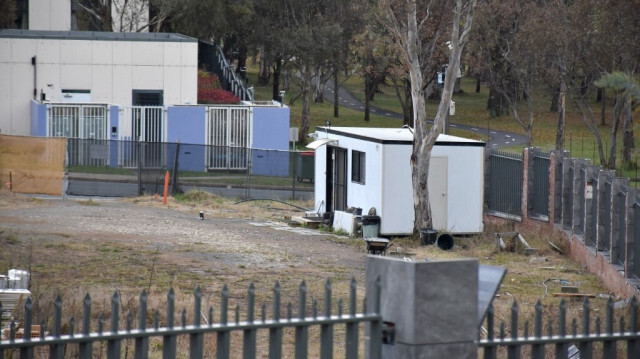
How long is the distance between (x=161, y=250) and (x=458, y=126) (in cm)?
5005

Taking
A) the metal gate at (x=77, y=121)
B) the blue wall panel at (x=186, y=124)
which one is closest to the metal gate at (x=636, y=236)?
the metal gate at (x=77, y=121)

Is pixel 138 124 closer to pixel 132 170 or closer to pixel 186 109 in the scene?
pixel 186 109

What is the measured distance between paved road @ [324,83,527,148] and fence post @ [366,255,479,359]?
140ft

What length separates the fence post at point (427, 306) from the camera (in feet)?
18.1

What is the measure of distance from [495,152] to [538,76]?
23.8m

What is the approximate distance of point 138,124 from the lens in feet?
143

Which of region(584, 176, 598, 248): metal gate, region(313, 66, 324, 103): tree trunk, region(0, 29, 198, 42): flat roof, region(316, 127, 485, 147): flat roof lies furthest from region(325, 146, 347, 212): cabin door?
region(313, 66, 324, 103): tree trunk

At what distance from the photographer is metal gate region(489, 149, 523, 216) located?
2667cm

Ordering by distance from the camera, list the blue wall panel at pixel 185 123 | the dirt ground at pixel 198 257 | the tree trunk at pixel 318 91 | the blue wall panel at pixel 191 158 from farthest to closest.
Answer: the tree trunk at pixel 318 91
the blue wall panel at pixel 185 123
the blue wall panel at pixel 191 158
the dirt ground at pixel 198 257

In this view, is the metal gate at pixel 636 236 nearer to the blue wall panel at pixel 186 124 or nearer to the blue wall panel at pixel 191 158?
the blue wall panel at pixel 191 158

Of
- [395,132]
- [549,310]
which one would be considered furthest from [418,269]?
[395,132]

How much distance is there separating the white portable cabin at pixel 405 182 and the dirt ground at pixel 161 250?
4.89 ft

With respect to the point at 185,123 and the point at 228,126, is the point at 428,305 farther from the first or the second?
the point at 228,126

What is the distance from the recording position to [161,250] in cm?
2036
